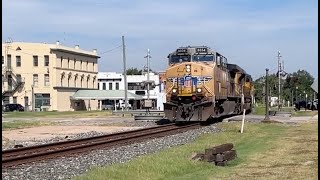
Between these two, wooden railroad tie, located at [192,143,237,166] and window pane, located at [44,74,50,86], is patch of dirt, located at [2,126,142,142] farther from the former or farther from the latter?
window pane, located at [44,74,50,86]

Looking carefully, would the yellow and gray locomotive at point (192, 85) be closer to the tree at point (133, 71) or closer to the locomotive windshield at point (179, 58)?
the locomotive windshield at point (179, 58)

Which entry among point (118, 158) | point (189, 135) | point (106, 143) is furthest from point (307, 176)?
point (189, 135)

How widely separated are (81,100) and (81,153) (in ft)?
281

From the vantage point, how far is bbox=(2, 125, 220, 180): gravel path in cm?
1153

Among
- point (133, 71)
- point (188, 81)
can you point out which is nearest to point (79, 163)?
point (188, 81)

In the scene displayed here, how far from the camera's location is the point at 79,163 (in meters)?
13.6

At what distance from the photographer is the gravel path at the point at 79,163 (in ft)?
37.8

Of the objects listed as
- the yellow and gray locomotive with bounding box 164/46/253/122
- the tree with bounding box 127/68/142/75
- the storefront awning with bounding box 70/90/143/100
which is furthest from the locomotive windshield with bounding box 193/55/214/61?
the tree with bounding box 127/68/142/75

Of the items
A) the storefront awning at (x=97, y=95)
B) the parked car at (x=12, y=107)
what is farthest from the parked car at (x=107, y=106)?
the parked car at (x=12, y=107)

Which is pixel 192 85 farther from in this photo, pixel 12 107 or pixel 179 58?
pixel 12 107

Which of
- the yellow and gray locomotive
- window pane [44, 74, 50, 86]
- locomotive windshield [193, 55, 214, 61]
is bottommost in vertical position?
the yellow and gray locomotive

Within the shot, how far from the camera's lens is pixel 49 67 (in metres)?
92.6

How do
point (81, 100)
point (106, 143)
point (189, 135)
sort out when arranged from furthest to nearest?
point (81, 100), point (189, 135), point (106, 143)

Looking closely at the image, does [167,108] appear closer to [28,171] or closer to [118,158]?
[118,158]
